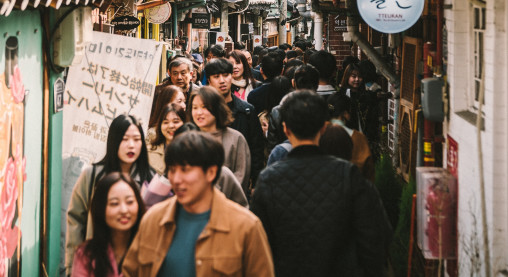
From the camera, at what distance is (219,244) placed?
3.88 meters

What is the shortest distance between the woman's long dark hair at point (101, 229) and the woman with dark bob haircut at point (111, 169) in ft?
2.25

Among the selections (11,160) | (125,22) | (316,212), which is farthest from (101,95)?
(125,22)

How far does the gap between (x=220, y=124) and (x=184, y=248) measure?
2801 mm

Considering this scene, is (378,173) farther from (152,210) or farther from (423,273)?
(152,210)

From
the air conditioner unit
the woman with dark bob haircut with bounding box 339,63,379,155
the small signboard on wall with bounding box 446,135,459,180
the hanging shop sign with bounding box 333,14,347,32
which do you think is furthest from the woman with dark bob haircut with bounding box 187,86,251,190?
the hanging shop sign with bounding box 333,14,347,32

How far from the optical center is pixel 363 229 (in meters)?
4.49

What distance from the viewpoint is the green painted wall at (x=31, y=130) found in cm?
610

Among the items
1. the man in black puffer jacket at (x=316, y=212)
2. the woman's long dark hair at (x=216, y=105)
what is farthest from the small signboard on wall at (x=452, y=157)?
the man in black puffer jacket at (x=316, y=212)

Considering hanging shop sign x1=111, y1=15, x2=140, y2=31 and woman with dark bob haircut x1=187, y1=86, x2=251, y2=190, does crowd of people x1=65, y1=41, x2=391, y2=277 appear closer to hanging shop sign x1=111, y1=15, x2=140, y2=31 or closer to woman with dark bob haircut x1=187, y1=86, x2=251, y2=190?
woman with dark bob haircut x1=187, y1=86, x2=251, y2=190

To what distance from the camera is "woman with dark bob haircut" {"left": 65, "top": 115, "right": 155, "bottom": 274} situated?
17.9ft

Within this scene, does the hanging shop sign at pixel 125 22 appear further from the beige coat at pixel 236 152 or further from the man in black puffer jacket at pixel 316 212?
the man in black puffer jacket at pixel 316 212

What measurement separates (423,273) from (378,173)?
1531mm

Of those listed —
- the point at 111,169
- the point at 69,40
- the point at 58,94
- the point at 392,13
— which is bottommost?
the point at 111,169

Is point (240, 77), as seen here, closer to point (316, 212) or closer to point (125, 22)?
point (125, 22)
